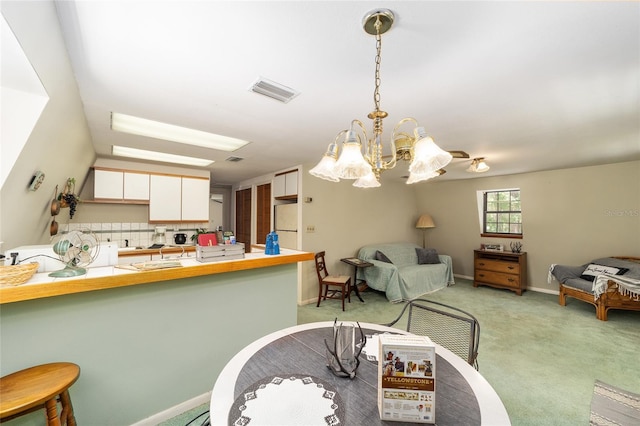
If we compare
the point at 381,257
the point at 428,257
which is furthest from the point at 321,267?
the point at 428,257

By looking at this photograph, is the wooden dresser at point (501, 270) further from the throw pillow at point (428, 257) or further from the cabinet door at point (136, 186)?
the cabinet door at point (136, 186)

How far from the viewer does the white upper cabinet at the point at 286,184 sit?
15.0 ft

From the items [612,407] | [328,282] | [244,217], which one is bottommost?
[612,407]

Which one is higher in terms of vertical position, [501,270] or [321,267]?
[321,267]

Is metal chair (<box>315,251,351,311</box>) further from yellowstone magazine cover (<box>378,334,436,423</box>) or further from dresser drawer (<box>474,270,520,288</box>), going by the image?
yellowstone magazine cover (<box>378,334,436,423</box>)

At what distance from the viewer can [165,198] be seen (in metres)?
4.37

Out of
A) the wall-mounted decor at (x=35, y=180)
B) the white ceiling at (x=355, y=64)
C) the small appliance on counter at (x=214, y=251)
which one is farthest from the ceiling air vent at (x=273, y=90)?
the wall-mounted decor at (x=35, y=180)

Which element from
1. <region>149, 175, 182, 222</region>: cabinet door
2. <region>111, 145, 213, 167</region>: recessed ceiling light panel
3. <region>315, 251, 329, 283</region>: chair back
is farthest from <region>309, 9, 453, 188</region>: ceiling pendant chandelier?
<region>149, 175, 182, 222</region>: cabinet door

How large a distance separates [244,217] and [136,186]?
2506 mm

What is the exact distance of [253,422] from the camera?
86 cm

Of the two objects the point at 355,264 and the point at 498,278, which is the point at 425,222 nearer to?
the point at 498,278

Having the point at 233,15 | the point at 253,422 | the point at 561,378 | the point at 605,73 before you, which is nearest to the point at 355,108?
the point at 233,15

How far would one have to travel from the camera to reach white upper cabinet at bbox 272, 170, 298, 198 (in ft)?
15.0

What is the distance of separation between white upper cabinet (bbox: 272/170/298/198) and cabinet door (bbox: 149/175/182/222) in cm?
171
